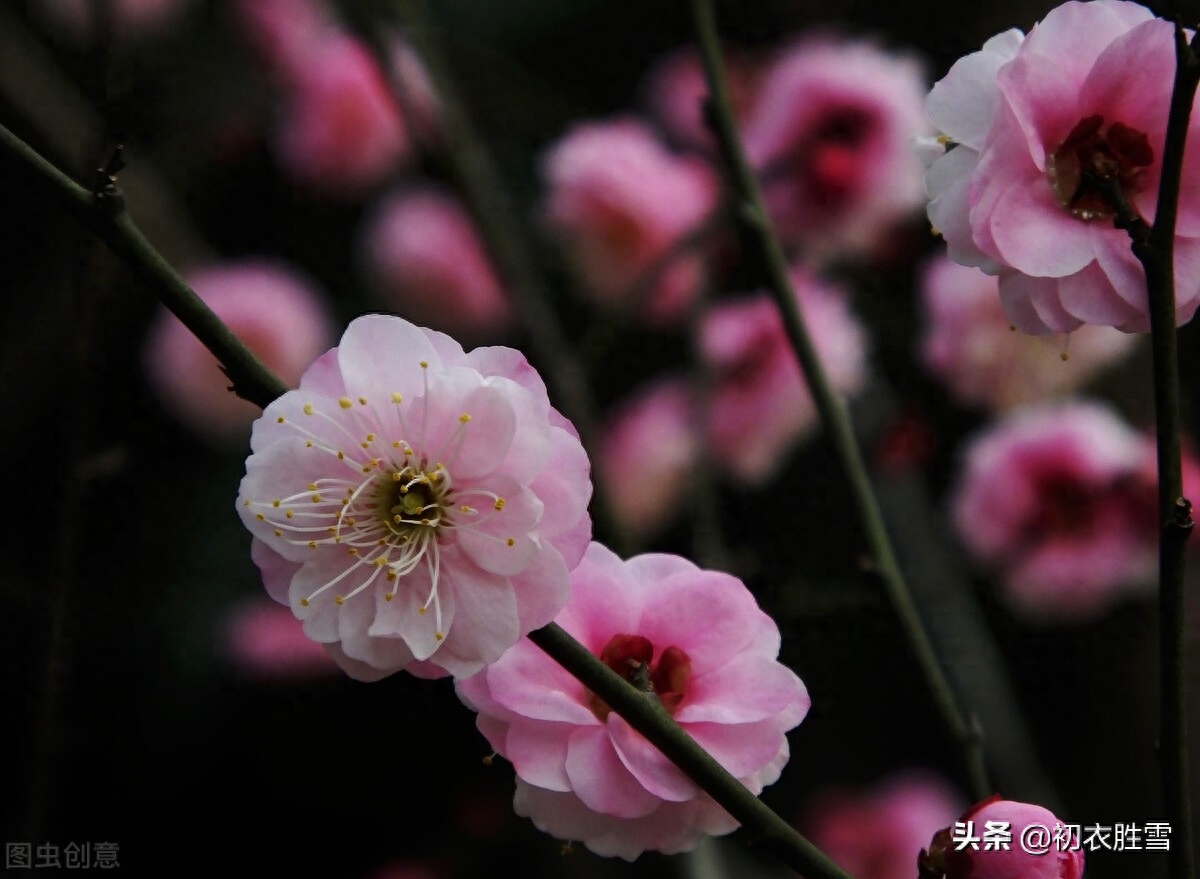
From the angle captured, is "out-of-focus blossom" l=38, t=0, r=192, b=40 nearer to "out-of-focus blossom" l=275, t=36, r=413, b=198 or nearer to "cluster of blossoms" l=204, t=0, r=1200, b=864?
"out-of-focus blossom" l=275, t=36, r=413, b=198

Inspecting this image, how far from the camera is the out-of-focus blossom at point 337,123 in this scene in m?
1.24

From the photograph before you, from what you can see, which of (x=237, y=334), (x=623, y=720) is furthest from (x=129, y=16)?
(x=623, y=720)

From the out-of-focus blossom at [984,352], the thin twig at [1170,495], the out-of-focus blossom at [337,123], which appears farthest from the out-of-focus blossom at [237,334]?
the thin twig at [1170,495]

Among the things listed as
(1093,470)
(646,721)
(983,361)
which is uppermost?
(983,361)

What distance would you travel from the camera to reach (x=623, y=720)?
1.16 ft

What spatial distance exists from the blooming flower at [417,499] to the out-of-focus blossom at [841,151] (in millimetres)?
675

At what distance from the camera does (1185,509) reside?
333 mm

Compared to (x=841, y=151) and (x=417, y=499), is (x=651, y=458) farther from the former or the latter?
(x=417, y=499)

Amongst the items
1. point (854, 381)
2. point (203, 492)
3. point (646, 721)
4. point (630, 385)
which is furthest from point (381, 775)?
point (646, 721)

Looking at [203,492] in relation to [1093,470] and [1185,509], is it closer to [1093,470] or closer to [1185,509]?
[1093,470]

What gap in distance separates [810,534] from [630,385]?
24cm

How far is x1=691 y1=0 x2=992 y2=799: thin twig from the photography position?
18.3 inches

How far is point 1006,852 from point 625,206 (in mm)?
805

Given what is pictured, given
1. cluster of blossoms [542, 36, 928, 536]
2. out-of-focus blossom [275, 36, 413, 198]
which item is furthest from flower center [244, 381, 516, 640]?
out-of-focus blossom [275, 36, 413, 198]
